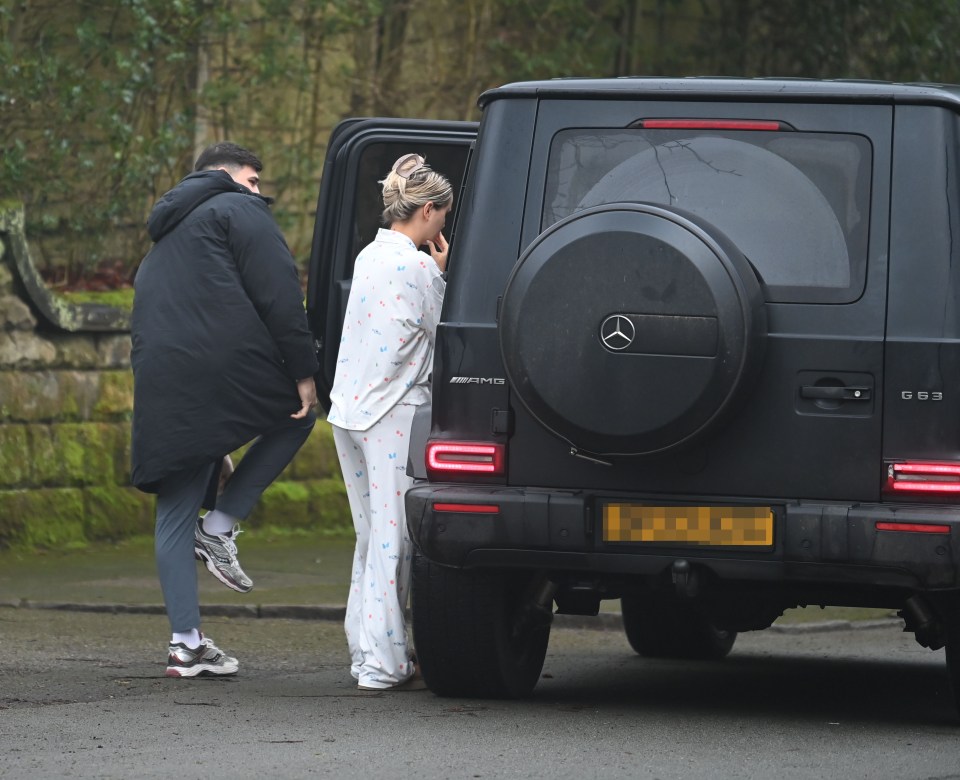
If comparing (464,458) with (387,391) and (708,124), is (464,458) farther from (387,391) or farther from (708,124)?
(708,124)

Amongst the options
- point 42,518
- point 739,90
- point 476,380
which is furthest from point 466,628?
point 42,518

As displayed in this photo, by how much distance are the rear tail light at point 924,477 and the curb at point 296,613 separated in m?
3.11

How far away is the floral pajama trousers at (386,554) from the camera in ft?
22.2

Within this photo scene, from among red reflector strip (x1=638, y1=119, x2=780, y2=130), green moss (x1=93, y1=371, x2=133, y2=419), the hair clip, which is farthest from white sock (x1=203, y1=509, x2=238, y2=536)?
green moss (x1=93, y1=371, x2=133, y2=419)

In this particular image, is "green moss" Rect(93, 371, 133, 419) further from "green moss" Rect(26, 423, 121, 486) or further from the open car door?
the open car door

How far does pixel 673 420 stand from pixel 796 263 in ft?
2.08

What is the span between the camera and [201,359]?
700cm

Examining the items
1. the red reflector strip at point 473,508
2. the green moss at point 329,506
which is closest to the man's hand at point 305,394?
the red reflector strip at point 473,508

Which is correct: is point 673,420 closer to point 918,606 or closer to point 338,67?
point 918,606

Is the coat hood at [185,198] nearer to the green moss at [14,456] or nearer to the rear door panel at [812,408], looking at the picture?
the rear door panel at [812,408]

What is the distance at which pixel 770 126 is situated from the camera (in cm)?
593

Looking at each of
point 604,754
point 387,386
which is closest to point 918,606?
point 604,754

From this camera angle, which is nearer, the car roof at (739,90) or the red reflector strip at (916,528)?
the red reflector strip at (916,528)

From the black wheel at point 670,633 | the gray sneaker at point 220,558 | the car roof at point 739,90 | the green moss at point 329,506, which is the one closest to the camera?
the car roof at point 739,90
